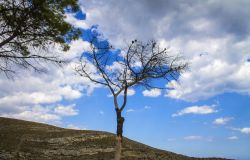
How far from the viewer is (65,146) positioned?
34.7 m

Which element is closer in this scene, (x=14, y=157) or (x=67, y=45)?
(x=67, y=45)

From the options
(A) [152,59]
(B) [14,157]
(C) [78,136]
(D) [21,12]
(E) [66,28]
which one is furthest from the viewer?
(C) [78,136]

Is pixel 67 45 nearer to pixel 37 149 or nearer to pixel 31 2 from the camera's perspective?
pixel 31 2

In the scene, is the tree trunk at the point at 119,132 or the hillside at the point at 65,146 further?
the hillside at the point at 65,146

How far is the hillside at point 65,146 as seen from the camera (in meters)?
30.7

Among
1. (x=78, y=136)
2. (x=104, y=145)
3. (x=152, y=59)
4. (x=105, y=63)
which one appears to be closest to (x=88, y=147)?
(x=104, y=145)

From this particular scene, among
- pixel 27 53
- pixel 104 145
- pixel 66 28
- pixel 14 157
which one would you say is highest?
pixel 66 28

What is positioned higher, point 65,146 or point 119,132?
point 65,146

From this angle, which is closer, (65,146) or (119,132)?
(119,132)

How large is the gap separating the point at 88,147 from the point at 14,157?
25.5ft

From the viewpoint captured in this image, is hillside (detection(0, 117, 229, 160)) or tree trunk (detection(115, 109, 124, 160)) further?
hillside (detection(0, 117, 229, 160))

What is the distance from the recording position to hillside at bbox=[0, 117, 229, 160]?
3068cm

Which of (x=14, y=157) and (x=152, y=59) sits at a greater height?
(x=152, y=59)

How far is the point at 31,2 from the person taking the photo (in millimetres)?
21609
